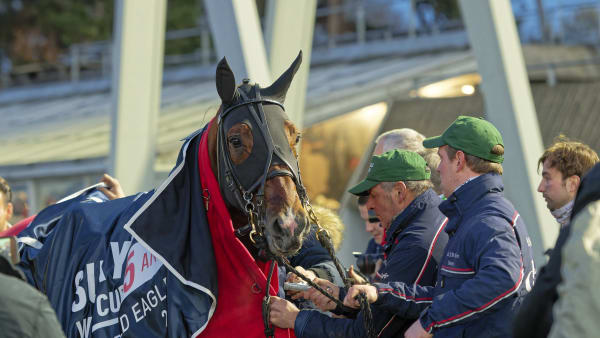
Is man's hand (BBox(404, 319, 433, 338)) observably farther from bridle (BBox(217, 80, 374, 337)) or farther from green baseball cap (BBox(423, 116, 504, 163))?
green baseball cap (BBox(423, 116, 504, 163))

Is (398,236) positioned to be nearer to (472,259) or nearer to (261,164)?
(472,259)

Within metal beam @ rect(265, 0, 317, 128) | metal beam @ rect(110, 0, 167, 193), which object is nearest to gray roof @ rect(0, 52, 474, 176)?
metal beam @ rect(110, 0, 167, 193)

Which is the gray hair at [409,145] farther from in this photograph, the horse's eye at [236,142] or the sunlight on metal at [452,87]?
the sunlight on metal at [452,87]

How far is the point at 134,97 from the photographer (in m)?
6.43

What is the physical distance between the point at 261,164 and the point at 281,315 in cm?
59

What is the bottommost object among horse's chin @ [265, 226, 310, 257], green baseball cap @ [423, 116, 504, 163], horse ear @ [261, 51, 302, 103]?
horse's chin @ [265, 226, 310, 257]

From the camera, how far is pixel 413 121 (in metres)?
10.2

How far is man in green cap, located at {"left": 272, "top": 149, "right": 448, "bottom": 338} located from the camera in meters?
2.98

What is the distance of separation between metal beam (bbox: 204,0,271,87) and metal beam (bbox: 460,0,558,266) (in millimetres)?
1613

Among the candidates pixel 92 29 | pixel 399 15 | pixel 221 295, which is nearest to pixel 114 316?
pixel 221 295

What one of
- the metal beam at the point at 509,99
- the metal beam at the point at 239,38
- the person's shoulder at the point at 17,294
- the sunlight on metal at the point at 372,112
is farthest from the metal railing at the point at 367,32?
the person's shoulder at the point at 17,294

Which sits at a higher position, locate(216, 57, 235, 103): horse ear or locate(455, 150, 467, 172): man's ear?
locate(216, 57, 235, 103): horse ear

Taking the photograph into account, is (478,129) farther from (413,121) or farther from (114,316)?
(413,121)

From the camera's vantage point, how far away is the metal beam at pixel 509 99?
5.54 meters
